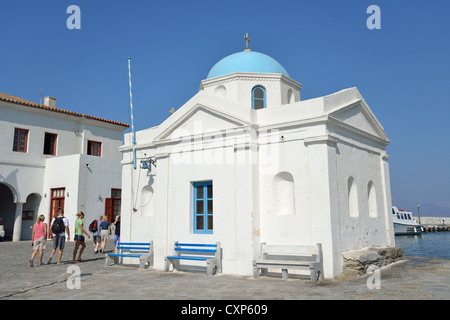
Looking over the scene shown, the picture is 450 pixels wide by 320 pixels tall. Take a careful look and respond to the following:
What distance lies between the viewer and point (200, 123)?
37.4 ft

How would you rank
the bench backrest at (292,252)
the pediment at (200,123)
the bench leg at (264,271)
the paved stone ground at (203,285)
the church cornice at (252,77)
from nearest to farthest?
the paved stone ground at (203,285) < the bench backrest at (292,252) < the bench leg at (264,271) < the pediment at (200,123) < the church cornice at (252,77)

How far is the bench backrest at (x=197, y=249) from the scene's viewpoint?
33.7 ft

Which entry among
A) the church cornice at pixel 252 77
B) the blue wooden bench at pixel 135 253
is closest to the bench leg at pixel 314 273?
the blue wooden bench at pixel 135 253

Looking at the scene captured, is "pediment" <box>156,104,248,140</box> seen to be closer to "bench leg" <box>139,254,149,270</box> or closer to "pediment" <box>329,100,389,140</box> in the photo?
"pediment" <box>329,100,389,140</box>

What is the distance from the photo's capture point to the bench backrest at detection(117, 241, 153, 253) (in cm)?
1180

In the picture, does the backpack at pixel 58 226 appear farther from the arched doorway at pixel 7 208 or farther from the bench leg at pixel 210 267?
the arched doorway at pixel 7 208

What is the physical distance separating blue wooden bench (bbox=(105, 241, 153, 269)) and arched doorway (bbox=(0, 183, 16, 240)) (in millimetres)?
14208

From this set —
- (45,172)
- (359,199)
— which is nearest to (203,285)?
(359,199)

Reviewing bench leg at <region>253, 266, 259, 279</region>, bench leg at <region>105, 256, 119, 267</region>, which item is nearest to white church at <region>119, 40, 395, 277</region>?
bench leg at <region>253, 266, 259, 279</region>

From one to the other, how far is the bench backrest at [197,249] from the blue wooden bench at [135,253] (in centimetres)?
101

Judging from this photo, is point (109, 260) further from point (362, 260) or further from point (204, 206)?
point (362, 260)

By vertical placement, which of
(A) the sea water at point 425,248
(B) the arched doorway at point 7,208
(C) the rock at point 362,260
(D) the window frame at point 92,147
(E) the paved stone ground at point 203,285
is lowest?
(A) the sea water at point 425,248
